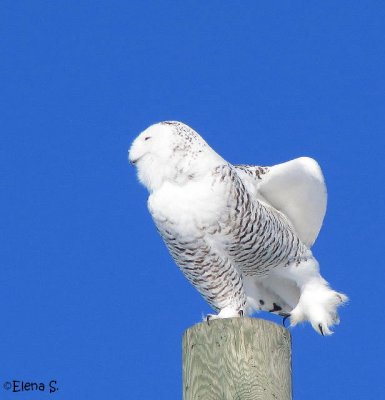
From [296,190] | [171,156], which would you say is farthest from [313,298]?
[171,156]

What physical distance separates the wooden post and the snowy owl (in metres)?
0.90

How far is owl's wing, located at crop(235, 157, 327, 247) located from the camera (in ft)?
20.3

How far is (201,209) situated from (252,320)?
3.27 feet

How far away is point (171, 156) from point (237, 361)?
A: 1.51 meters

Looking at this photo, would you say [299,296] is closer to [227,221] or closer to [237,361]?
[227,221]

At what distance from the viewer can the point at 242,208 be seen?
5531mm

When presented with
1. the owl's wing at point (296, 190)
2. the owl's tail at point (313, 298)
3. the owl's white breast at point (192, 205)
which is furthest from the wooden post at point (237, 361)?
the owl's wing at point (296, 190)

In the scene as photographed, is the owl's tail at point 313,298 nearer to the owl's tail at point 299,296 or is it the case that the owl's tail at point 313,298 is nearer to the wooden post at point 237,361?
the owl's tail at point 299,296

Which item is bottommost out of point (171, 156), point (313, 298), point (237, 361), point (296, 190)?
point (237, 361)

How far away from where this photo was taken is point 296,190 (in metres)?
6.27

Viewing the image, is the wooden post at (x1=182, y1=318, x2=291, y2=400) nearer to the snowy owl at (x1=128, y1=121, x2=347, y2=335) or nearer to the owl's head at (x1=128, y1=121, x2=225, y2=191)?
the snowy owl at (x1=128, y1=121, x2=347, y2=335)

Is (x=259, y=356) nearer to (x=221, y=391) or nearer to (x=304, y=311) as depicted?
(x=221, y=391)

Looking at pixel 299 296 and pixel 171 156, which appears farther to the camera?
pixel 299 296

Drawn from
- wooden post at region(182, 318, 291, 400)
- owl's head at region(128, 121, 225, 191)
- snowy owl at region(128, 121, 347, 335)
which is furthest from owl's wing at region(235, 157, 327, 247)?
wooden post at region(182, 318, 291, 400)
